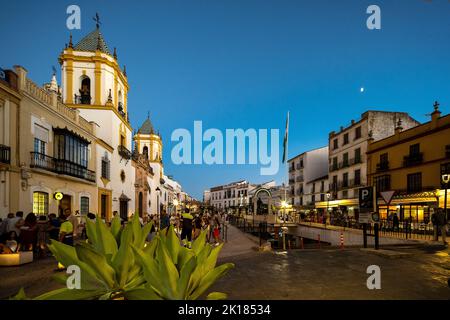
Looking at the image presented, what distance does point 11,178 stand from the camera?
A: 12297mm

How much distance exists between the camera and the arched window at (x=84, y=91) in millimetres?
23766

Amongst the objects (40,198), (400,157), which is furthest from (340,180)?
(40,198)

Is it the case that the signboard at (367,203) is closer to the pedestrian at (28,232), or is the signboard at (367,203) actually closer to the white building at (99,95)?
the pedestrian at (28,232)

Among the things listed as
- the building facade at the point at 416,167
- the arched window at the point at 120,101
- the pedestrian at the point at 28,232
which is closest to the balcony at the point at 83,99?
the arched window at the point at 120,101

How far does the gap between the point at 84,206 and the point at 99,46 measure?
46.5ft

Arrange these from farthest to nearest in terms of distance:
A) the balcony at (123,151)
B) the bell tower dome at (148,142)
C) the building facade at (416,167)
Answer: the bell tower dome at (148,142)
the balcony at (123,151)
the building facade at (416,167)

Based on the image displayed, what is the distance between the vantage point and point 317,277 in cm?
720

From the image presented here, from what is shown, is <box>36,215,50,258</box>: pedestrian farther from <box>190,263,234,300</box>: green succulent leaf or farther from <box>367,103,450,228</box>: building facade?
<box>367,103,450,228</box>: building facade

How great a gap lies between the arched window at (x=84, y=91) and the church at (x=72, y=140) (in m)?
0.08

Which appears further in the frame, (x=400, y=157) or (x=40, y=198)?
(x=400, y=157)

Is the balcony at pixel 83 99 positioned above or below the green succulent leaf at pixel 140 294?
above

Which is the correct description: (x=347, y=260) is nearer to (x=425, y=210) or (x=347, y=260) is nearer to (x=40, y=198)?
(x=40, y=198)

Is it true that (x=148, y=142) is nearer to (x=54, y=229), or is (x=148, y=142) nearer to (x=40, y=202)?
(x=40, y=202)
